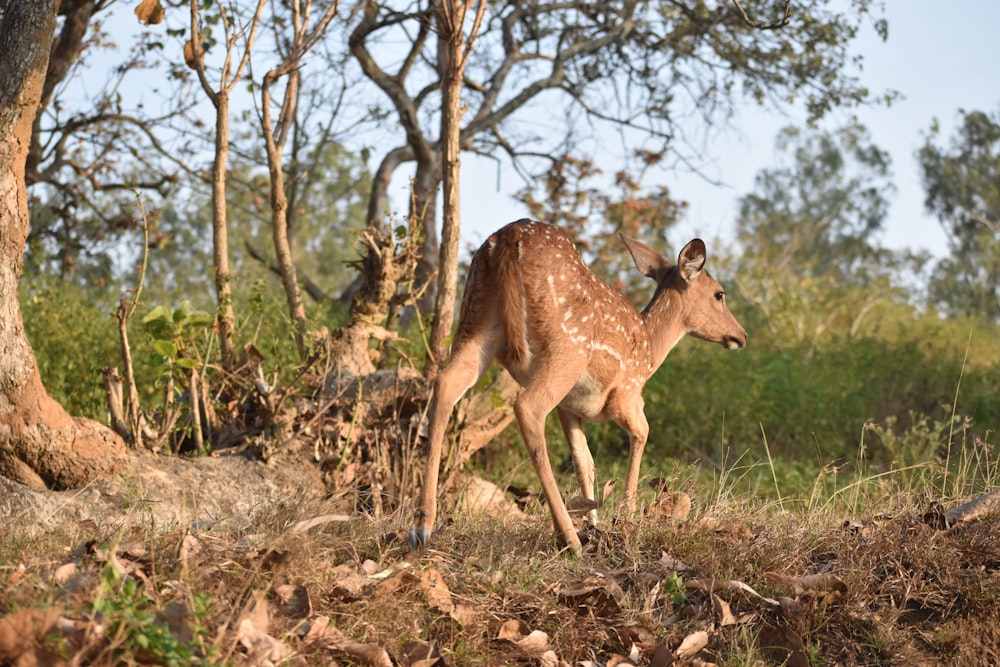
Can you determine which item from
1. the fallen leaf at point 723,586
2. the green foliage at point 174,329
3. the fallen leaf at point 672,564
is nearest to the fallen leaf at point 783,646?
the fallen leaf at point 723,586

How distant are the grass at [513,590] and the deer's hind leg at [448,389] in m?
0.10

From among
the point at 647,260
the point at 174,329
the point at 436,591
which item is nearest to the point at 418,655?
the point at 436,591

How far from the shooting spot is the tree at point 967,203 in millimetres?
34969

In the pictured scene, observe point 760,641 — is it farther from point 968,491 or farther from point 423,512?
point 968,491

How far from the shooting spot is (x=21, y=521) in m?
4.72

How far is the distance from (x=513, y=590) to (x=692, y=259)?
2790 mm

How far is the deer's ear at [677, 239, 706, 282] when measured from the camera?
20.9 feet

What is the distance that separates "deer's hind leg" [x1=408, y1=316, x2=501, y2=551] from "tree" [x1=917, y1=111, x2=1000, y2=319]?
32.0 m

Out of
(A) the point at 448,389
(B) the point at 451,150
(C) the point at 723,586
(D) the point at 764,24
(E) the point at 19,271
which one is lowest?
(C) the point at 723,586

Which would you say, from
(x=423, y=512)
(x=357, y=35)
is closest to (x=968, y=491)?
(x=423, y=512)

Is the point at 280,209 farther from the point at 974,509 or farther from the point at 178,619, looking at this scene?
the point at 974,509

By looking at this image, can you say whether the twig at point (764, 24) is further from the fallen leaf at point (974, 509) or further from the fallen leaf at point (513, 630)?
the fallen leaf at point (513, 630)

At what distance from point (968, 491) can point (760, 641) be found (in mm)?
2860

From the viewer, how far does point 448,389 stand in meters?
5.18
